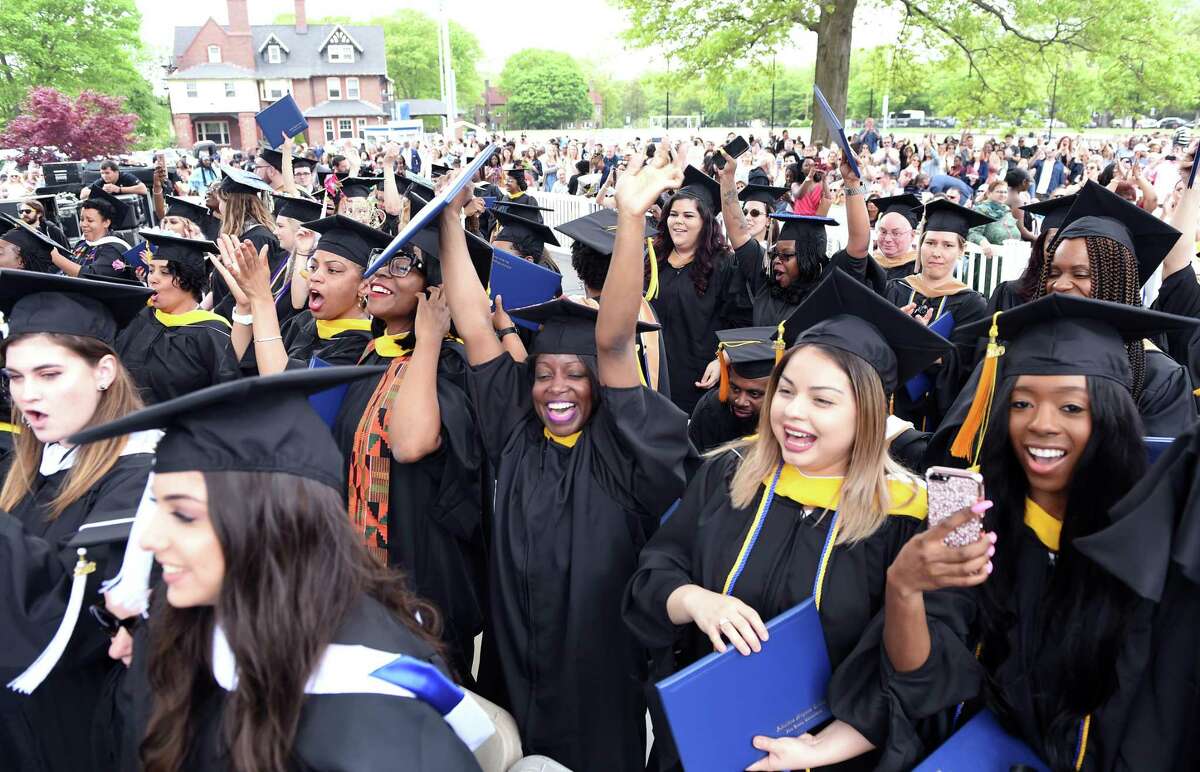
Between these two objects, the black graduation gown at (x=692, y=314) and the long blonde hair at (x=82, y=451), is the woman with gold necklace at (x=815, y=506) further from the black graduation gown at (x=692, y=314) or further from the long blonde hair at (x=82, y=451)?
the black graduation gown at (x=692, y=314)

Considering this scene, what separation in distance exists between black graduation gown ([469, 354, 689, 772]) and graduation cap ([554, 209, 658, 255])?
3.10 ft

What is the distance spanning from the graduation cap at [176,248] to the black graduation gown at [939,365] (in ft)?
11.4

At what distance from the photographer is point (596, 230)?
372 cm

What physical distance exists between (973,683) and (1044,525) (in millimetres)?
473

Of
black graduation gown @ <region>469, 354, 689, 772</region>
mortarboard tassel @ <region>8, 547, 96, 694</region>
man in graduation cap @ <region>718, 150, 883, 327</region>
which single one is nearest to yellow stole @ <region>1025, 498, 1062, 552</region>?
black graduation gown @ <region>469, 354, 689, 772</region>

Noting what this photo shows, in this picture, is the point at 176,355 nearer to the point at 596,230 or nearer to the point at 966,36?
the point at 596,230

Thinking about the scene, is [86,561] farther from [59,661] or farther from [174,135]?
[174,135]

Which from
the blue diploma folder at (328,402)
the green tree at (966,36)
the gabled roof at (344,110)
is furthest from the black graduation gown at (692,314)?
the gabled roof at (344,110)

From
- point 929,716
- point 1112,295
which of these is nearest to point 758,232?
point 1112,295

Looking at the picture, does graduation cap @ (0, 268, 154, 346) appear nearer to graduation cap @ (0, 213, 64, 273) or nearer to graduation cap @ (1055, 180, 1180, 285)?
graduation cap @ (1055, 180, 1180, 285)

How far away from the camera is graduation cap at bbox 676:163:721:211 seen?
5512 millimetres

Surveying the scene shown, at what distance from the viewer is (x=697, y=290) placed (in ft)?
17.8

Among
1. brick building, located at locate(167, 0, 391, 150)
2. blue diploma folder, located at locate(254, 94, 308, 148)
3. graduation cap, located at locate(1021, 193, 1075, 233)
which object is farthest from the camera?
brick building, located at locate(167, 0, 391, 150)

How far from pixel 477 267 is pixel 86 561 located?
180 cm
